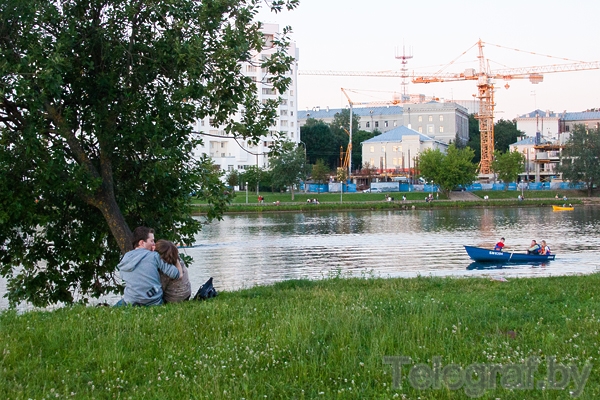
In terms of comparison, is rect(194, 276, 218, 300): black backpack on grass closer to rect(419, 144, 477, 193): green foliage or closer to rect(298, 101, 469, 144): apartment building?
rect(419, 144, 477, 193): green foliage

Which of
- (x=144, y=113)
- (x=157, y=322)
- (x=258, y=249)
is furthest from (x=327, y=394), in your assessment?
(x=258, y=249)

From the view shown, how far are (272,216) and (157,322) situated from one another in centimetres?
7120

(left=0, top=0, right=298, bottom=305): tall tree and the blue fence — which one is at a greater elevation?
(left=0, top=0, right=298, bottom=305): tall tree

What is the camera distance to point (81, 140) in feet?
47.8

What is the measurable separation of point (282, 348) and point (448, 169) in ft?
322

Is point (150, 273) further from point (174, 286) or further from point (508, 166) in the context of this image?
point (508, 166)

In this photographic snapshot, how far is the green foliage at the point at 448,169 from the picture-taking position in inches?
4018

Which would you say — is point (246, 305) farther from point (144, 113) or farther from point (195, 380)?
A: point (144, 113)

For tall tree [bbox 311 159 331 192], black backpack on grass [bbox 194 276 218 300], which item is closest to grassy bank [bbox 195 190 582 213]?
tall tree [bbox 311 159 331 192]

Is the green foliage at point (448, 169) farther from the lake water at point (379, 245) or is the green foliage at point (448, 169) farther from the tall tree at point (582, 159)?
the lake water at point (379, 245)

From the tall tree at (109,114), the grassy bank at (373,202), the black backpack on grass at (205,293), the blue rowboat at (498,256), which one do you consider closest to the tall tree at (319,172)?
the grassy bank at (373,202)

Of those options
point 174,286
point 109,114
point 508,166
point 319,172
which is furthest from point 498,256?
point 319,172

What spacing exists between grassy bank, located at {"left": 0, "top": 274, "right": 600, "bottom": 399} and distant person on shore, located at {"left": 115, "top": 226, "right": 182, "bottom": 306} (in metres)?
0.70
